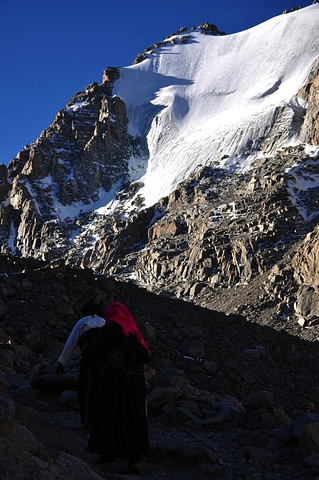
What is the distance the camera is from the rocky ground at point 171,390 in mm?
4621

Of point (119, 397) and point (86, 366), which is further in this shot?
point (86, 366)

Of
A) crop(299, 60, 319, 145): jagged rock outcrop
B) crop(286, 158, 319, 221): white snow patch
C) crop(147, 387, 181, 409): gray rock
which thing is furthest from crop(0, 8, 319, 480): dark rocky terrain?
crop(299, 60, 319, 145): jagged rock outcrop

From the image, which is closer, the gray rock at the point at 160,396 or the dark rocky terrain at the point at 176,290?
the dark rocky terrain at the point at 176,290

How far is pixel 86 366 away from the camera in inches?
200

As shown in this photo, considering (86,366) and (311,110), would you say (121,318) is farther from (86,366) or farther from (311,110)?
(311,110)

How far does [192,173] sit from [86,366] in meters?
70.6

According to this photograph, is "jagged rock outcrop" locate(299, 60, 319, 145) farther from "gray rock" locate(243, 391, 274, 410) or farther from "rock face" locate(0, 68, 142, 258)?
"gray rock" locate(243, 391, 274, 410)

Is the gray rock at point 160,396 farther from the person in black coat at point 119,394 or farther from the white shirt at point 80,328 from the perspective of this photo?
the person in black coat at point 119,394

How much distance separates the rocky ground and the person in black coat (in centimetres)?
18

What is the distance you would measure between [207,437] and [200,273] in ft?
138

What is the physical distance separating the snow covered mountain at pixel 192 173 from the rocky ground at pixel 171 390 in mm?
24428

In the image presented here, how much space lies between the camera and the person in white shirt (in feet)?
17.0

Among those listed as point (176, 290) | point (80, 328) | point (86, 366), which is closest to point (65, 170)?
point (176, 290)

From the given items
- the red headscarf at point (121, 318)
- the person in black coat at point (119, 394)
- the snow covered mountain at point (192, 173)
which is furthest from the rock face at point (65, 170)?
the person in black coat at point (119, 394)
